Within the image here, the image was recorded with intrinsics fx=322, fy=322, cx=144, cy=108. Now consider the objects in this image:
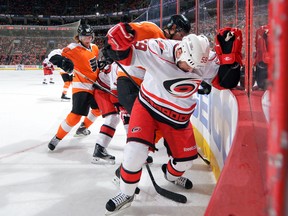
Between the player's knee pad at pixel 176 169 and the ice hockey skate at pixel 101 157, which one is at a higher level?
the player's knee pad at pixel 176 169

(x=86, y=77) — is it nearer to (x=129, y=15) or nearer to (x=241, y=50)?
(x=241, y=50)

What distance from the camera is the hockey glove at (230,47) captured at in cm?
165

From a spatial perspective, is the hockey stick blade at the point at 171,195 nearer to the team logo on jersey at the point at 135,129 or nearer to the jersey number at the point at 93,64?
the team logo on jersey at the point at 135,129

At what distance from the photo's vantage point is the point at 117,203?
169 centimetres

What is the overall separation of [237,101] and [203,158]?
1024mm

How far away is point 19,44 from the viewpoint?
17031mm

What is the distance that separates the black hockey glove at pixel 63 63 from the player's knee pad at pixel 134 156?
1360 mm

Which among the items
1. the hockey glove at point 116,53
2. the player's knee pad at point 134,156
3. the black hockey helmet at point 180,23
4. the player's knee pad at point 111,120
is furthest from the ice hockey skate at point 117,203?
the black hockey helmet at point 180,23

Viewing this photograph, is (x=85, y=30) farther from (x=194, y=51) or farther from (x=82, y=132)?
(x=194, y=51)

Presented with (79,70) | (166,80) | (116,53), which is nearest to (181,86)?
(166,80)

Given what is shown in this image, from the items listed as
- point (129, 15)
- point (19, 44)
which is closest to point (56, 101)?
point (19, 44)

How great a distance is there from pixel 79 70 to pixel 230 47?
1.65 metres

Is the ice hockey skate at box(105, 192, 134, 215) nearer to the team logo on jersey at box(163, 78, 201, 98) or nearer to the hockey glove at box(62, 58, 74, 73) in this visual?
the team logo on jersey at box(163, 78, 201, 98)

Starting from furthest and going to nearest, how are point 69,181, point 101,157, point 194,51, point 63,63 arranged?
point 63,63 → point 101,157 → point 69,181 → point 194,51
